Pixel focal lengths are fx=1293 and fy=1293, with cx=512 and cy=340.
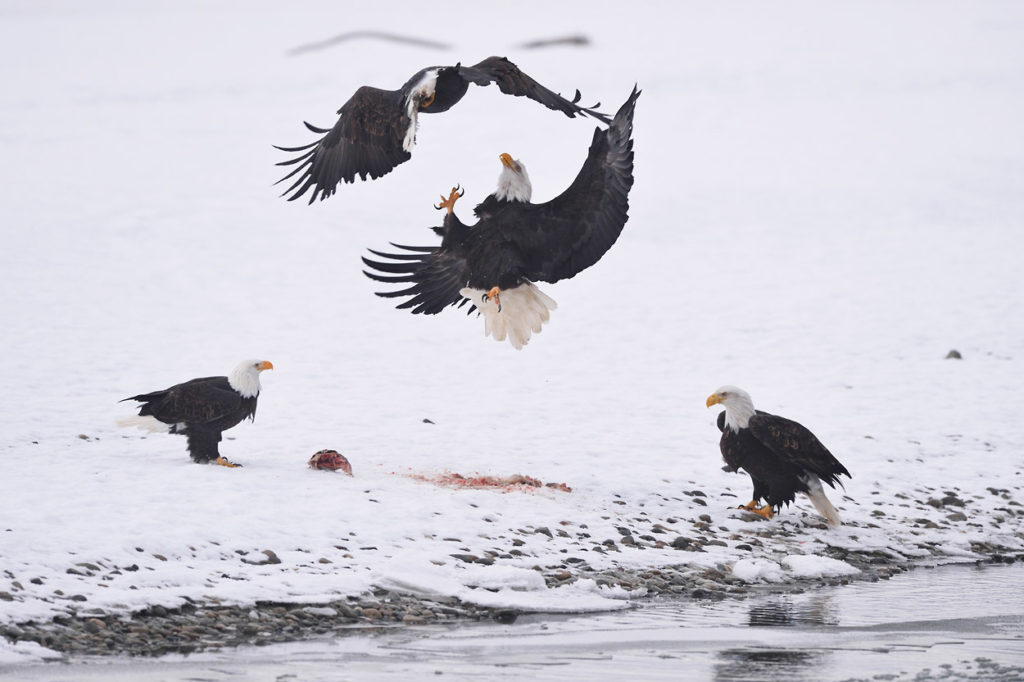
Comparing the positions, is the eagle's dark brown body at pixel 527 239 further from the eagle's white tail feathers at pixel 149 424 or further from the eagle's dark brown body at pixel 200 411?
the eagle's white tail feathers at pixel 149 424

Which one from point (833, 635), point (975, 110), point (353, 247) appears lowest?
point (833, 635)

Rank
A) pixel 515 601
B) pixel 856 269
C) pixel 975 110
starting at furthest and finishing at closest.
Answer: pixel 975 110
pixel 856 269
pixel 515 601

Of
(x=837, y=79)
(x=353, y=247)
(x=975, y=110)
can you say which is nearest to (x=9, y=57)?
(x=353, y=247)

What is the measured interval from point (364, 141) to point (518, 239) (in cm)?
104

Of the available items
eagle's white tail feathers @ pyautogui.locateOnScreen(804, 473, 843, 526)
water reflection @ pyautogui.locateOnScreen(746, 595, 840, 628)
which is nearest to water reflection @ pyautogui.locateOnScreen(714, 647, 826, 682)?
water reflection @ pyautogui.locateOnScreen(746, 595, 840, 628)

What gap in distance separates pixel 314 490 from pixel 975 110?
66.1 ft

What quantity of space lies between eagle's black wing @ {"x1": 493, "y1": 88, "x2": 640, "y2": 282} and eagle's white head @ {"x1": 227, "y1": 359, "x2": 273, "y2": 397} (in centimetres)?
170

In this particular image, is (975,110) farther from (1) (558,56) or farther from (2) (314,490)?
(2) (314,490)

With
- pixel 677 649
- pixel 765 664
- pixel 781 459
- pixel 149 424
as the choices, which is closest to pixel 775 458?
pixel 781 459

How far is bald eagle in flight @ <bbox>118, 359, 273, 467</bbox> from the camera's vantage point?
24.1 ft

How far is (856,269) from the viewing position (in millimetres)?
16062

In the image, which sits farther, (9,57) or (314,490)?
(9,57)

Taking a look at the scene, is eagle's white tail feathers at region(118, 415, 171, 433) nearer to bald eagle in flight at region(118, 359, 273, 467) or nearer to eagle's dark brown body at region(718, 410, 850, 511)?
bald eagle in flight at region(118, 359, 273, 467)

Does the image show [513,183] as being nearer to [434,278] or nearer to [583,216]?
[583,216]
